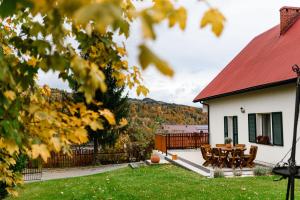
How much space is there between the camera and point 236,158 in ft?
48.7

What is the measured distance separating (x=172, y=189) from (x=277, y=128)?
538cm

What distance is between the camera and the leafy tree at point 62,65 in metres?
1.72

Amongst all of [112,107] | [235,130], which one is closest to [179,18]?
[235,130]

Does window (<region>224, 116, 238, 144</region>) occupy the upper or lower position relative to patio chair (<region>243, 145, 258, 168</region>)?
upper

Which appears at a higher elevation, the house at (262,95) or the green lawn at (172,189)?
the house at (262,95)

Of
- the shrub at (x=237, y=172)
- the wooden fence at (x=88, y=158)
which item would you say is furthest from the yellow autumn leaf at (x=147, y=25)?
the wooden fence at (x=88, y=158)

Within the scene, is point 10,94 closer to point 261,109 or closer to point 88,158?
point 261,109

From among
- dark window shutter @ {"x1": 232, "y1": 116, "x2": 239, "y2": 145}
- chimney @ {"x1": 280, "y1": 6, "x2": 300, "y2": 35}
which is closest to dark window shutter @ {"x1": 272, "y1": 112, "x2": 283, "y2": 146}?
dark window shutter @ {"x1": 232, "y1": 116, "x2": 239, "y2": 145}

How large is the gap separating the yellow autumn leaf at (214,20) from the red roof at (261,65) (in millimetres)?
11679

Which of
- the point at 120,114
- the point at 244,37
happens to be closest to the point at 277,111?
the point at 120,114

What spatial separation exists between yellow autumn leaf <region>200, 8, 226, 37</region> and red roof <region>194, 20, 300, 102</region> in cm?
1168

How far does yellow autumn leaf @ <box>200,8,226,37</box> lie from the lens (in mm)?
1987

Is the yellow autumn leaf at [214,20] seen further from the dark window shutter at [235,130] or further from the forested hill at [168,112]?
the forested hill at [168,112]

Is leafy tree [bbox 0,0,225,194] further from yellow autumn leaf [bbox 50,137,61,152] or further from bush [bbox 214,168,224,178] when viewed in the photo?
bush [bbox 214,168,224,178]
